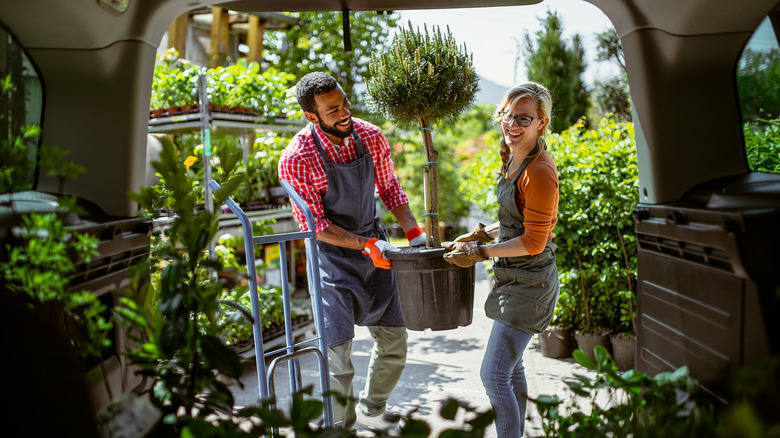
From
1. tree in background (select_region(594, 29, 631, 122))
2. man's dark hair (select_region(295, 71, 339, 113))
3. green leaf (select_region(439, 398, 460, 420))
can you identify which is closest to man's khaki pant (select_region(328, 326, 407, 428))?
man's dark hair (select_region(295, 71, 339, 113))

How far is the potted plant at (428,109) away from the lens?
234cm

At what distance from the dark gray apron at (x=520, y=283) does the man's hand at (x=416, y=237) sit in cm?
44

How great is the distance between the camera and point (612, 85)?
1149 centimetres

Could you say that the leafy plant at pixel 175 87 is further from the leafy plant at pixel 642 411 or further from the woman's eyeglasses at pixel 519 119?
the leafy plant at pixel 642 411

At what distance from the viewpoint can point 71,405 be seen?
1.11 meters

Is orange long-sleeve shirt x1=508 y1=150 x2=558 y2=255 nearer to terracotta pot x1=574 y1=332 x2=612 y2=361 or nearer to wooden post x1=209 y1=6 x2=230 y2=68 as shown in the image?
terracotta pot x1=574 y1=332 x2=612 y2=361

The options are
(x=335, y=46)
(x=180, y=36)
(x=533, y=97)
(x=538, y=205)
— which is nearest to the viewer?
(x=538, y=205)

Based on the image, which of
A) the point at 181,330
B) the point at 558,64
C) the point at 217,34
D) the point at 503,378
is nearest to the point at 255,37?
the point at 217,34

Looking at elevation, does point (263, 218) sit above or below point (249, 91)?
below

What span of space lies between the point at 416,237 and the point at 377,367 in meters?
0.69

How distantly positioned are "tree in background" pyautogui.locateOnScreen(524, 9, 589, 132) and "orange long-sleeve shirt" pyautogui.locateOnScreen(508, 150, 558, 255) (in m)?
9.54

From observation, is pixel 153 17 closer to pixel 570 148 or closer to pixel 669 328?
pixel 669 328

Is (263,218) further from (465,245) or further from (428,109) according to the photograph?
(465,245)

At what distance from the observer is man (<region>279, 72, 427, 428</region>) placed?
2719mm
